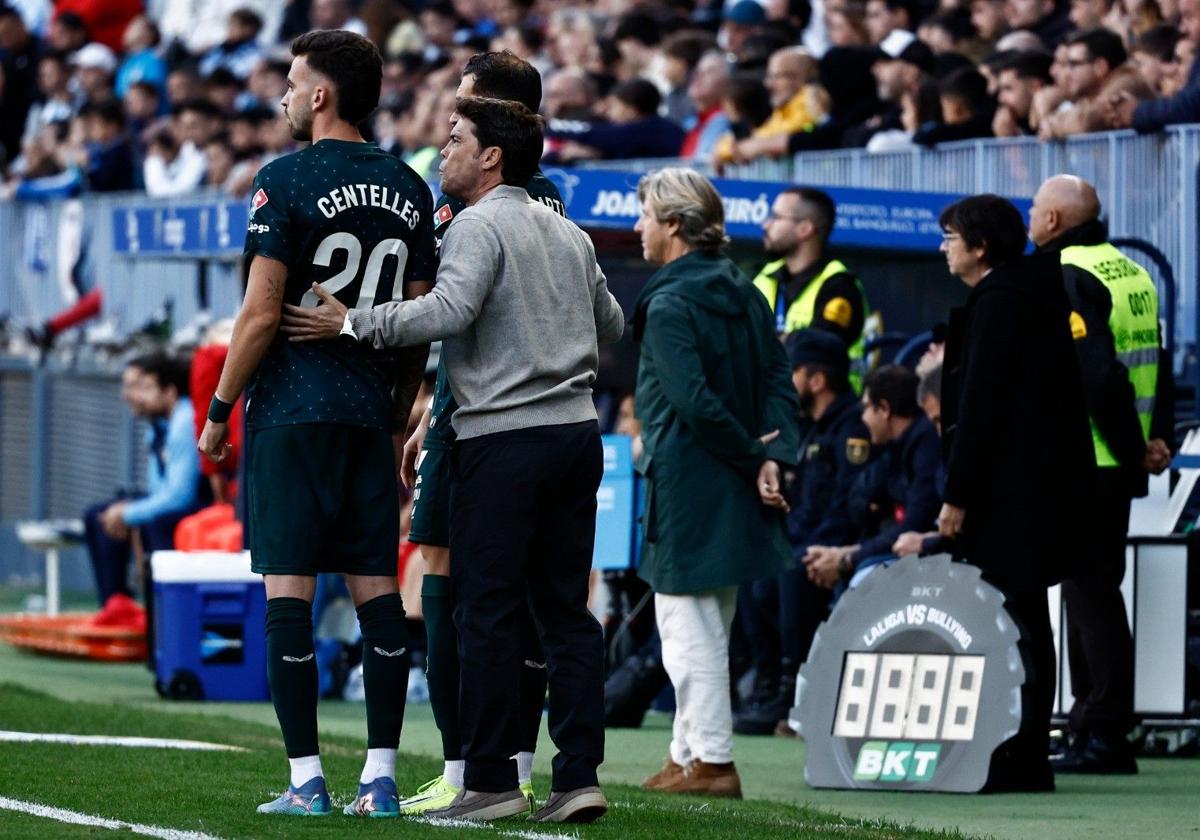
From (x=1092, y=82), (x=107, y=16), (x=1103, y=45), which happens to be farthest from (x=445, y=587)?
(x=107, y=16)

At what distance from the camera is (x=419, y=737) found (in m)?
10.4

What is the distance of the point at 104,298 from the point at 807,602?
9.96 metres

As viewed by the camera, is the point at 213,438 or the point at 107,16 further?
the point at 107,16

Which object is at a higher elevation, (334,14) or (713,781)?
(334,14)

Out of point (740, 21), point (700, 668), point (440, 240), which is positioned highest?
point (740, 21)

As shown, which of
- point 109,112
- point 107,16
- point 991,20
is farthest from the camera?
point 107,16

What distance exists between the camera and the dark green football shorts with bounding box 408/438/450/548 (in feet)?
22.9

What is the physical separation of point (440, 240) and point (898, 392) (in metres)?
3.87

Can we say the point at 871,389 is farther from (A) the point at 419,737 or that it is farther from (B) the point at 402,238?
(B) the point at 402,238

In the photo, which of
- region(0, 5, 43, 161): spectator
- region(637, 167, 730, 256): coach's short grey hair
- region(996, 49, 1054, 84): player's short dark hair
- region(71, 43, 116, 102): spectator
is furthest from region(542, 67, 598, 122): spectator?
region(0, 5, 43, 161): spectator

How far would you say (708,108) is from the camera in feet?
51.1

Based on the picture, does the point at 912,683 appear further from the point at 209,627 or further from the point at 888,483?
the point at 209,627

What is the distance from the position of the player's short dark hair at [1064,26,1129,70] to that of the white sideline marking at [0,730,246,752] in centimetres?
581

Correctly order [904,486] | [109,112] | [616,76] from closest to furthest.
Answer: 1. [904,486]
2. [616,76]
3. [109,112]
